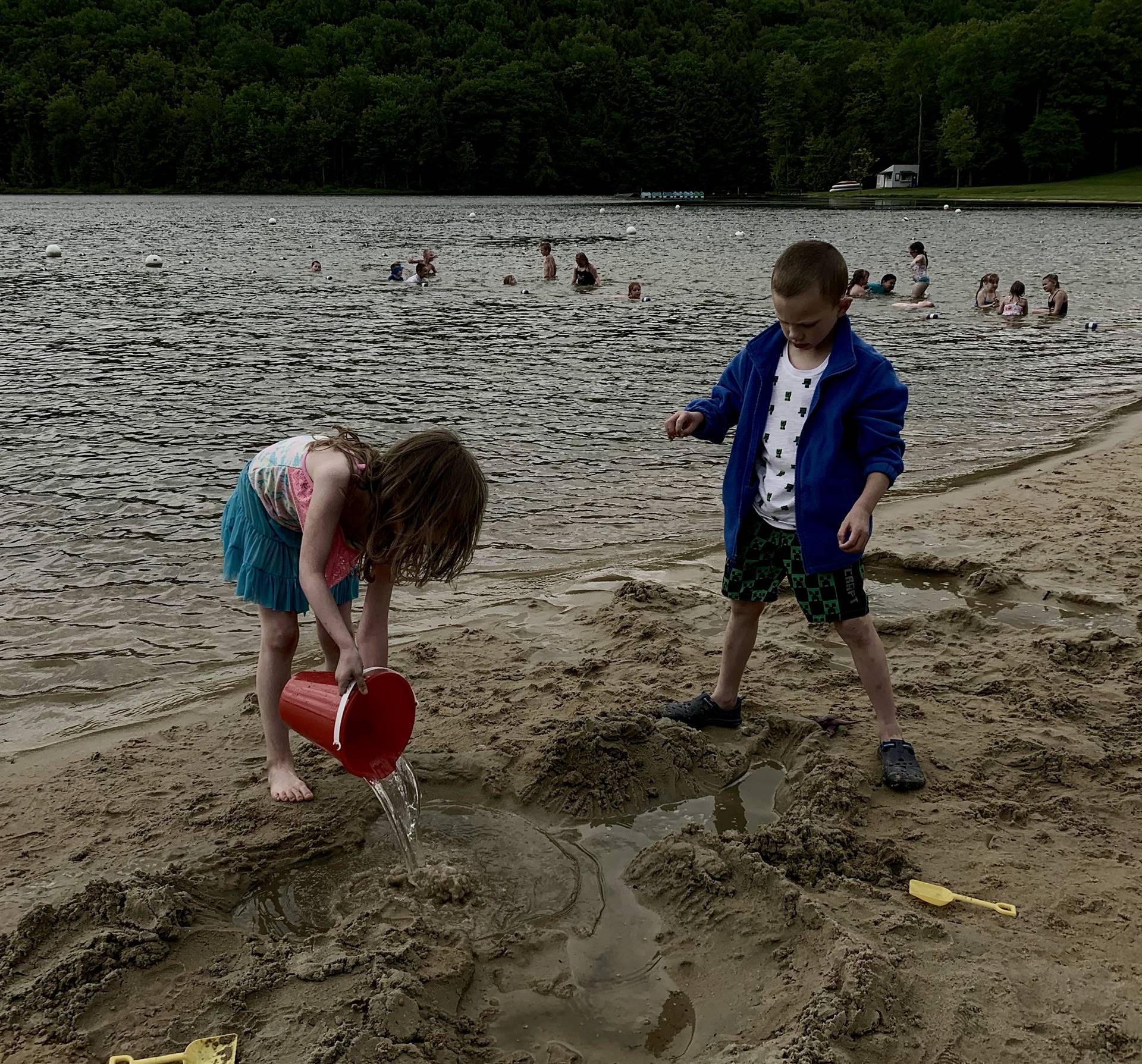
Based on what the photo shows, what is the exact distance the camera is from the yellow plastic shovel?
2925 millimetres

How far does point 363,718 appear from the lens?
3301 millimetres

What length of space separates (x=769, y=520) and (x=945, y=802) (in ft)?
3.76

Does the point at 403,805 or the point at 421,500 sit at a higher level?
the point at 421,500

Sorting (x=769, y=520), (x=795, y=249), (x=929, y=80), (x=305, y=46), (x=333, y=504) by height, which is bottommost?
(x=769, y=520)

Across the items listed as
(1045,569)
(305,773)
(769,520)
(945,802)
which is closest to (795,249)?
(769,520)

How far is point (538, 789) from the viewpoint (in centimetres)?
369

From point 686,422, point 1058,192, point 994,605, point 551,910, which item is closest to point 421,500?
point 686,422

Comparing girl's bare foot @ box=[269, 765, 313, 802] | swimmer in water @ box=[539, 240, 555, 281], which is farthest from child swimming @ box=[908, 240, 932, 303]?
girl's bare foot @ box=[269, 765, 313, 802]

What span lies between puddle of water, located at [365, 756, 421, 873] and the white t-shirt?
5.22 feet

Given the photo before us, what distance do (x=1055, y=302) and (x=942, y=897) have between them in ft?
52.6

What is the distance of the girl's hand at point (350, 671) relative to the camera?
9.64ft

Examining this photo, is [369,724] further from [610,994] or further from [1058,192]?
[1058,192]

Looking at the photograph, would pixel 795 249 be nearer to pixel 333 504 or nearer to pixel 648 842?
pixel 333 504

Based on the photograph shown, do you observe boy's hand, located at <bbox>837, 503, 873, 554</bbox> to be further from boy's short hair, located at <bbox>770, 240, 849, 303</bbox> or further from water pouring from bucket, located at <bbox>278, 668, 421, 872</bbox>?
water pouring from bucket, located at <bbox>278, 668, 421, 872</bbox>
